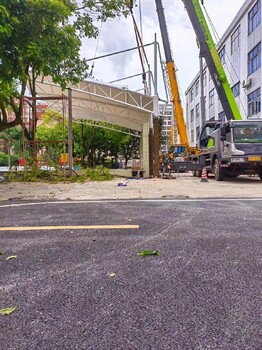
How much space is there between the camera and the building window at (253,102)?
22234 millimetres

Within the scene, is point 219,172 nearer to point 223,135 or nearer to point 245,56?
point 223,135

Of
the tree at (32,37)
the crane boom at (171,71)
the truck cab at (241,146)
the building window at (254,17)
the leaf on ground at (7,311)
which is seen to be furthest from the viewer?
the building window at (254,17)

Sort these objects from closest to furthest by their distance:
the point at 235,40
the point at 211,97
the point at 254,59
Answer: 1. the point at 254,59
2. the point at 235,40
3. the point at 211,97

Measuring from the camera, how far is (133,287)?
2.37 m

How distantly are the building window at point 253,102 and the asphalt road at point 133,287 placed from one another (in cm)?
2021

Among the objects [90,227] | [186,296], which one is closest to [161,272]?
[186,296]

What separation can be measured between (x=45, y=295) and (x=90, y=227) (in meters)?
2.13

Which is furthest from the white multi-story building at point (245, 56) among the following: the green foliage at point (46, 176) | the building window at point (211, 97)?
the green foliage at point (46, 176)

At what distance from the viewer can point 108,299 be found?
2.18 meters

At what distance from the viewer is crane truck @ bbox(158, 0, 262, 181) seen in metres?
12.1

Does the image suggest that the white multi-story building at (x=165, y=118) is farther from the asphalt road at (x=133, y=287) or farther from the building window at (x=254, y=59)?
the asphalt road at (x=133, y=287)

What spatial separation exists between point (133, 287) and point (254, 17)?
988 inches

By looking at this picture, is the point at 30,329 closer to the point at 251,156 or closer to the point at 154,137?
the point at 251,156

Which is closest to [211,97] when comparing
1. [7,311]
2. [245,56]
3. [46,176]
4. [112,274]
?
[245,56]
